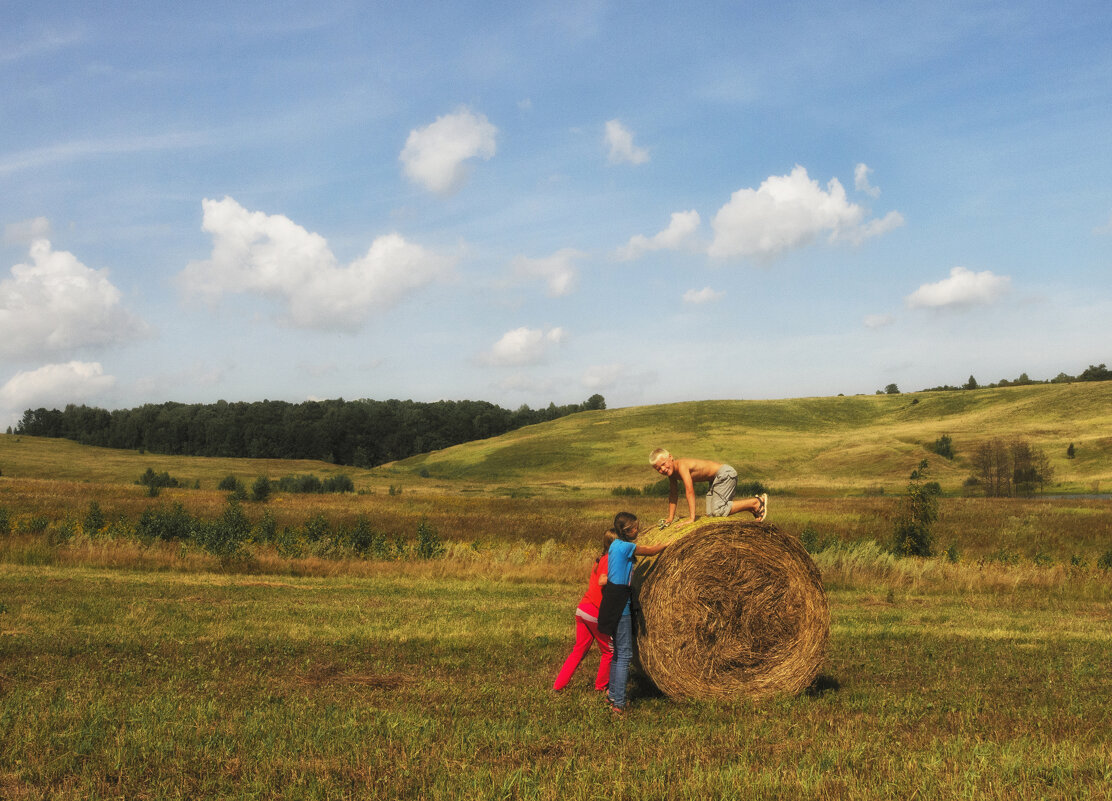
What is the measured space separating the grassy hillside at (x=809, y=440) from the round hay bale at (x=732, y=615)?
58.4 meters

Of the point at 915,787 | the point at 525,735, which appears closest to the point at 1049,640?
the point at 915,787

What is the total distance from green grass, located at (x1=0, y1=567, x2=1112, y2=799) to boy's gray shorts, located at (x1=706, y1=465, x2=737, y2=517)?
2.21 meters

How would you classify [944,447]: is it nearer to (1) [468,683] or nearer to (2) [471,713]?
(1) [468,683]

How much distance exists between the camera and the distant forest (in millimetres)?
128000

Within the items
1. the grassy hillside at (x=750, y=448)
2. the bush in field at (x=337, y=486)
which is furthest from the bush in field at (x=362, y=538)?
the grassy hillside at (x=750, y=448)

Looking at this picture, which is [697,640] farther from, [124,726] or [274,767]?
[124,726]

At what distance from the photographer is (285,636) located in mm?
11586

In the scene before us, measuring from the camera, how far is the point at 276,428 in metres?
128

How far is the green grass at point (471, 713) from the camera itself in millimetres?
6004

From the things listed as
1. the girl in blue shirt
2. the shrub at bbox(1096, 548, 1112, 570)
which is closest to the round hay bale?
the girl in blue shirt

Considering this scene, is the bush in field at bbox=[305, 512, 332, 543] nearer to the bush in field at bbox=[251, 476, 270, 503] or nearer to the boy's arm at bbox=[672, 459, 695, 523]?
the boy's arm at bbox=[672, 459, 695, 523]

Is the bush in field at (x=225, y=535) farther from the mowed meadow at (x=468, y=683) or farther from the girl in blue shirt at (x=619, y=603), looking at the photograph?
the girl in blue shirt at (x=619, y=603)

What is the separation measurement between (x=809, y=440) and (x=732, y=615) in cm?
9055

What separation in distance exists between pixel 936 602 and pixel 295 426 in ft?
397
